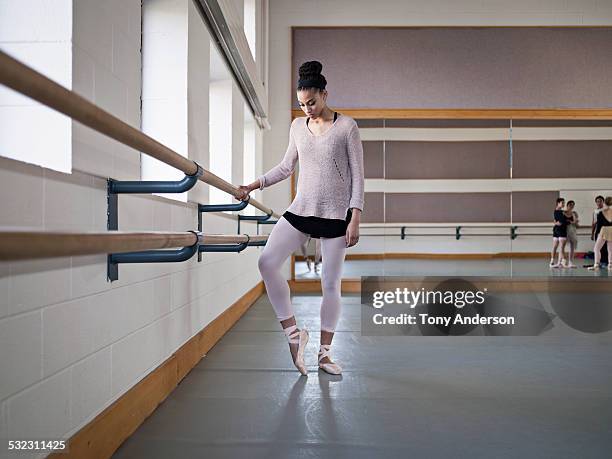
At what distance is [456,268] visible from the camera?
699cm

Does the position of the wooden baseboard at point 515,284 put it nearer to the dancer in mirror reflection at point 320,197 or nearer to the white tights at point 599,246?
the white tights at point 599,246

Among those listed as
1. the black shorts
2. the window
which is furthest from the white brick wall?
the black shorts

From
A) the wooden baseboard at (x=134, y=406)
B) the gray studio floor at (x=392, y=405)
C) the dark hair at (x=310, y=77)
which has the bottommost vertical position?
the gray studio floor at (x=392, y=405)

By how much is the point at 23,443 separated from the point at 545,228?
670cm

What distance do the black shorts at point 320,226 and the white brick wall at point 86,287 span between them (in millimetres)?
536

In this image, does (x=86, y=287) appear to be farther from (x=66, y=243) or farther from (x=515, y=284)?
(x=515, y=284)

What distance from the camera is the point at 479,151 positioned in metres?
7.04

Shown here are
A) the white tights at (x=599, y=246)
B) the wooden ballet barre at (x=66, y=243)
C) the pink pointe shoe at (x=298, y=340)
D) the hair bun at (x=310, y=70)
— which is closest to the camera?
the wooden ballet barre at (x=66, y=243)

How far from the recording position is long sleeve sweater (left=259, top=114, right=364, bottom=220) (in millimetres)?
2607

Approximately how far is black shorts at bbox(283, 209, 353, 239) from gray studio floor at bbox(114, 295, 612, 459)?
65 centimetres

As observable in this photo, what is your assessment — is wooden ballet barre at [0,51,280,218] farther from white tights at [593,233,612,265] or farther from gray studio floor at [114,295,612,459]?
white tights at [593,233,612,265]

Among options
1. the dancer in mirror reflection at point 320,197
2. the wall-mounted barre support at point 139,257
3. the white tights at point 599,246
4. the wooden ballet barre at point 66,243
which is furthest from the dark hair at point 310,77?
the white tights at point 599,246

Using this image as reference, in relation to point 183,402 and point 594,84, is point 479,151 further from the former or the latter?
point 183,402

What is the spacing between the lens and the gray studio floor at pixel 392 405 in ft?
5.92
